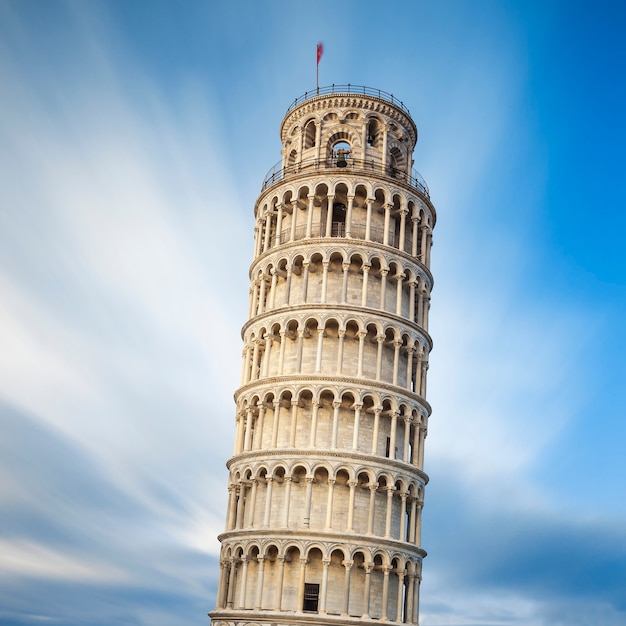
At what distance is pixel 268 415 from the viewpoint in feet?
Result: 165

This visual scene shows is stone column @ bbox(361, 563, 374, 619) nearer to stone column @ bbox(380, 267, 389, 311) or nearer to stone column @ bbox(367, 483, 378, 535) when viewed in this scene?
stone column @ bbox(367, 483, 378, 535)

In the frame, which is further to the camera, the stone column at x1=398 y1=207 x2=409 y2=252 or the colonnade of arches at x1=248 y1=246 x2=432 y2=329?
the stone column at x1=398 y1=207 x2=409 y2=252

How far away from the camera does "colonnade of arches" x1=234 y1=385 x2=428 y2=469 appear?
158ft

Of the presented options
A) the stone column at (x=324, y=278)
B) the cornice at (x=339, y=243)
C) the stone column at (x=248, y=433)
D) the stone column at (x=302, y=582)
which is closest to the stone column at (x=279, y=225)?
the cornice at (x=339, y=243)

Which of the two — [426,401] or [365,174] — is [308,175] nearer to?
[365,174]

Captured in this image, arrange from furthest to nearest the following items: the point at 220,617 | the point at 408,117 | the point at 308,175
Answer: the point at 408,117 < the point at 308,175 < the point at 220,617

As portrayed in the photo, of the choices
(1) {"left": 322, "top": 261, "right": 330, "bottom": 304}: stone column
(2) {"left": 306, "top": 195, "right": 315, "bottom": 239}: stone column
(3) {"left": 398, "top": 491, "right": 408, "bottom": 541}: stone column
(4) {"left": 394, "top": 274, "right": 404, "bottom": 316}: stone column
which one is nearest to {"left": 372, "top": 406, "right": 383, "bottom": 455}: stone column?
Result: (3) {"left": 398, "top": 491, "right": 408, "bottom": 541}: stone column

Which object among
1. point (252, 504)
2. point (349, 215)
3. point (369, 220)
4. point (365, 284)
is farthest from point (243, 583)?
point (369, 220)

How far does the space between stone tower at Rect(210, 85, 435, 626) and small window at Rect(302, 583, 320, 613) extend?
119 millimetres

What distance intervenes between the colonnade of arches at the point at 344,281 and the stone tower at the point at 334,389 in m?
0.09

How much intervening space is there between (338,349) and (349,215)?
8903 mm

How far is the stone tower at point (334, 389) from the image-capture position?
45906 mm

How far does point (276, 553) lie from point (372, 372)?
12.1 m

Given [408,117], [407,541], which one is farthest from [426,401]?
[408,117]
